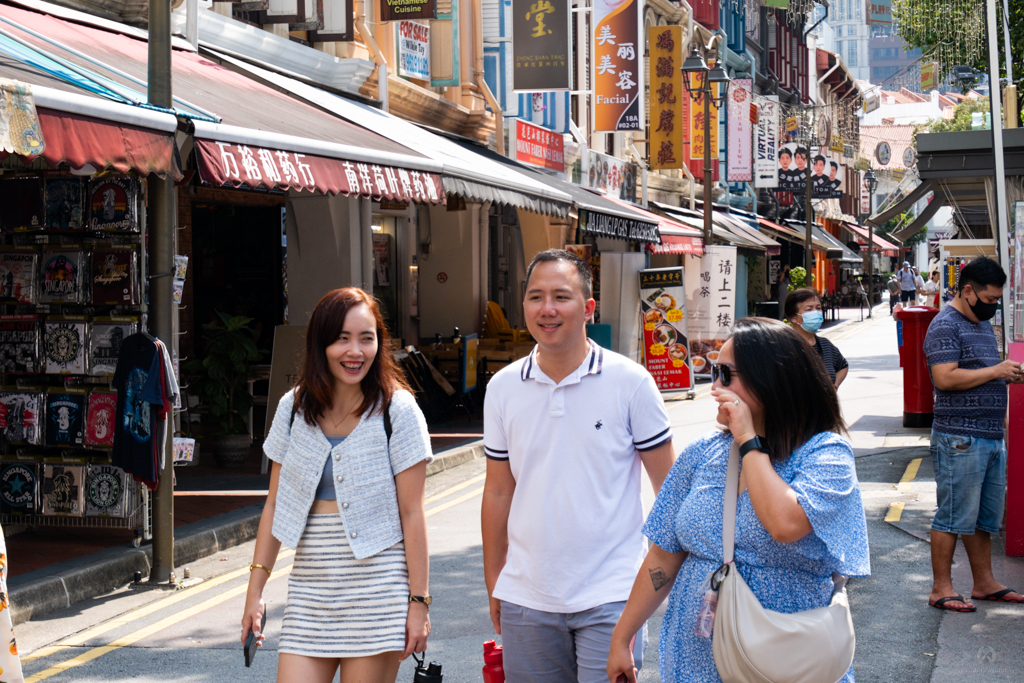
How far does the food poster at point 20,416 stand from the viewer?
25.6 feet

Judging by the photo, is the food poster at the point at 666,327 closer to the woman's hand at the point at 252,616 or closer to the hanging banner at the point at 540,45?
the hanging banner at the point at 540,45

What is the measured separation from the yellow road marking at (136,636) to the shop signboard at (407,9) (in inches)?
359

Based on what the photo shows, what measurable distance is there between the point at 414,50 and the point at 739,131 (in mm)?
20306

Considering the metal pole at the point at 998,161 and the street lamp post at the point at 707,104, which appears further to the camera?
the street lamp post at the point at 707,104

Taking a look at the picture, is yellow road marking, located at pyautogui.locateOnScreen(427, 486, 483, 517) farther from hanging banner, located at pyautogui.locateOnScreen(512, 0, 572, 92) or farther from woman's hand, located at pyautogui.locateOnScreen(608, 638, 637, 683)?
hanging banner, located at pyautogui.locateOnScreen(512, 0, 572, 92)

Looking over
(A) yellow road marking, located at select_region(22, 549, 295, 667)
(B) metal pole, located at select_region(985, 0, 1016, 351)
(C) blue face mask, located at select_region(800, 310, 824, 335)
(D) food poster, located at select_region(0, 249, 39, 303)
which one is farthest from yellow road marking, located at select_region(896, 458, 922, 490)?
(D) food poster, located at select_region(0, 249, 39, 303)

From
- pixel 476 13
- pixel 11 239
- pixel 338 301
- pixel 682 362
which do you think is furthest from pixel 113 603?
pixel 476 13

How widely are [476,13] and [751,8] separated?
25442 mm

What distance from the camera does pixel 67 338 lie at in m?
7.76

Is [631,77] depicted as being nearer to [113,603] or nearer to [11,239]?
[11,239]

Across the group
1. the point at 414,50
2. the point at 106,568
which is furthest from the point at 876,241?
the point at 106,568

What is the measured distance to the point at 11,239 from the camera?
7852 millimetres

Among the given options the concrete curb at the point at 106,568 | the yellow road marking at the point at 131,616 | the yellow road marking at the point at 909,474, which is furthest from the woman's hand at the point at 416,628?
the yellow road marking at the point at 909,474

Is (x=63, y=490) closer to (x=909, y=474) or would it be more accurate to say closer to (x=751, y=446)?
(x=751, y=446)
